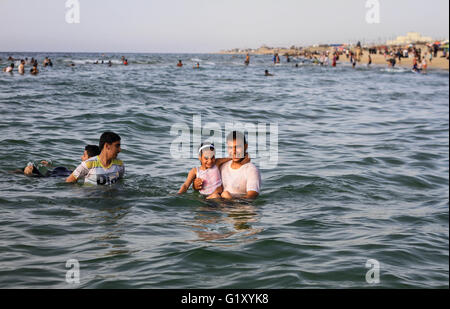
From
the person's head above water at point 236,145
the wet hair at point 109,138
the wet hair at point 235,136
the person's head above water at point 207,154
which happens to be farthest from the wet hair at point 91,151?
the wet hair at point 235,136

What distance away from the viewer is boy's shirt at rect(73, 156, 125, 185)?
9320 millimetres

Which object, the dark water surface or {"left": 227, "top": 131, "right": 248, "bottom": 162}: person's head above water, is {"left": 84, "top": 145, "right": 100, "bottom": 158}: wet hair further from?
{"left": 227, "top": 131, "right": 248, "bottom": 162}: person's head above water

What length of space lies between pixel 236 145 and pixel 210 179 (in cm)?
84

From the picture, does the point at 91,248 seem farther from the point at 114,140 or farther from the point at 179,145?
the point at 179,145

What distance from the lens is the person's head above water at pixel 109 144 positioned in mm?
8992

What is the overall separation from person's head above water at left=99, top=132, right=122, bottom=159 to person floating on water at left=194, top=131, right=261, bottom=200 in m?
1.70

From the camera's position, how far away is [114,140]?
29.7ft

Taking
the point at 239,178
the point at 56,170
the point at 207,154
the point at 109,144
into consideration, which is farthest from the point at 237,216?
the point at 56,170

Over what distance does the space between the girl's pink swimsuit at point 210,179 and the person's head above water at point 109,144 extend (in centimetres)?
162

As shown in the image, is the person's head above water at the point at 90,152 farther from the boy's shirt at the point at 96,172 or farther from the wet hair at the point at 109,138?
the wet hair at the point at 109,138

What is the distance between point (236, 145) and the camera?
818 centimetres

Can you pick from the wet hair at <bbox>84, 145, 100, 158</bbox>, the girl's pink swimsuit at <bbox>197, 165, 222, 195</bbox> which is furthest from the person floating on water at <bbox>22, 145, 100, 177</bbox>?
the girl's pink swimsuit at <bbox>197, 165, 222, 195</bbox>
